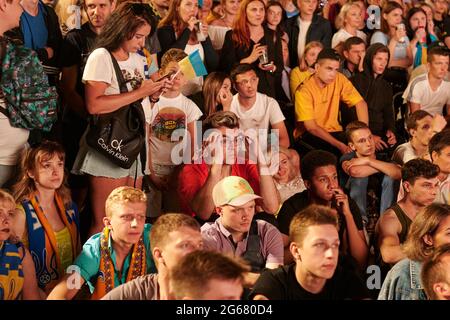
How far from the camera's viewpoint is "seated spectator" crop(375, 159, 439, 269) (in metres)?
4.51

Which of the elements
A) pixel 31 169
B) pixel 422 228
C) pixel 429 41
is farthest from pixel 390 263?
pixel 429 41

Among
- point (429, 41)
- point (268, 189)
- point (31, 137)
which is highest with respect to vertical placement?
point (429, 41)

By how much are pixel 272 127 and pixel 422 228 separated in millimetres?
1636

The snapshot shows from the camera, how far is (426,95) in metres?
6.34

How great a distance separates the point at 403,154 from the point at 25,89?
91.6 inches

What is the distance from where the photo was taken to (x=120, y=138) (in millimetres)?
4453

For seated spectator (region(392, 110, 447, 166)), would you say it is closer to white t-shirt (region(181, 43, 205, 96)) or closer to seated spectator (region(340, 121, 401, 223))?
seated spectator (region(340, 121, 401, 223))

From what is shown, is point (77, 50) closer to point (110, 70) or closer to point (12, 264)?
point (110, 70)

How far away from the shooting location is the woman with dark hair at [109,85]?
4.39 metres

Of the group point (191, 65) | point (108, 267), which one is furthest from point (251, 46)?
point (108, 267)

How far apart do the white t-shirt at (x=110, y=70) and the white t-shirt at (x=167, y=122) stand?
1.31 feet

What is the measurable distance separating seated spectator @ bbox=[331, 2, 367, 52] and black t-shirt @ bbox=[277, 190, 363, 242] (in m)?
2.12

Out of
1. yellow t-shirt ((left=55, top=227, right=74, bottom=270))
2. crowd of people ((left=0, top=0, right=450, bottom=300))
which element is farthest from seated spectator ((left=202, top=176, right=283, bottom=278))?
yellow t-shirt ((left=55, top=227, right=74, bottom=270))
